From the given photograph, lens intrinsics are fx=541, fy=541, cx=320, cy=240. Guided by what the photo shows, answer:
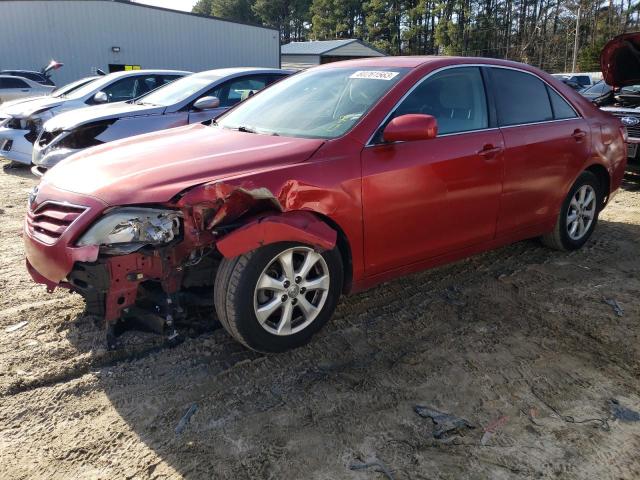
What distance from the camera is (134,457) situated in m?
2.34

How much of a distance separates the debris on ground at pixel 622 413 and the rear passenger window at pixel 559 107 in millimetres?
2603

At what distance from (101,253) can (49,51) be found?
24175 millimetres

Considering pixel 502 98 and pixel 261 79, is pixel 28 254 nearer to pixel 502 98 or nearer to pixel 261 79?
pixel 502 98

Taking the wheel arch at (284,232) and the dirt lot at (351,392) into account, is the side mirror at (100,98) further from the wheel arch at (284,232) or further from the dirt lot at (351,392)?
the wheel arch at (284,232)

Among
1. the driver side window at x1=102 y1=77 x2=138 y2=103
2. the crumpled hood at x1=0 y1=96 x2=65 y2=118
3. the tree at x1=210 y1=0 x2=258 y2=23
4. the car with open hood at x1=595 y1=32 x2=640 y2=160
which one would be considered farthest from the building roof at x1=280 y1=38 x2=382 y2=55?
the car with open hood at x1=595 y1=32 x2=640 y2=160

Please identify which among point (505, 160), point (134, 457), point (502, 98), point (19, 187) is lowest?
point (134, 457)

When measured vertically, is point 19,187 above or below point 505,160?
below

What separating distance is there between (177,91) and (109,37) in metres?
19.9

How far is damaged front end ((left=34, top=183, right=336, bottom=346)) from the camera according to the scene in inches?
106

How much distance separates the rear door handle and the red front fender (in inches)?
105

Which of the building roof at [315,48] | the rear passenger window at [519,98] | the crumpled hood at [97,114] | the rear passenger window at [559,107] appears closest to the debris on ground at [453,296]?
the rear passenger window at [519,98]

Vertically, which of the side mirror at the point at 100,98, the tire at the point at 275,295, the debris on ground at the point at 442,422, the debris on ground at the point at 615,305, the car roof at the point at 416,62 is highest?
the car roof at the point at 416,62

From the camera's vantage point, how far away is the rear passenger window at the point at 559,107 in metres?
4.52

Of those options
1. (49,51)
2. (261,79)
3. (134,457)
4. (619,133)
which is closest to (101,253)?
(134,457)
